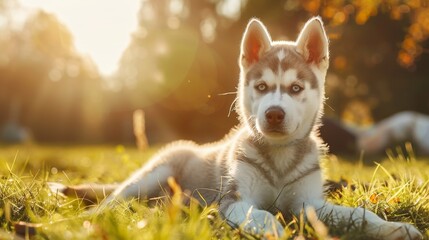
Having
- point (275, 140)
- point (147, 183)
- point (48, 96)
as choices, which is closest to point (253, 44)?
point (275, 140)

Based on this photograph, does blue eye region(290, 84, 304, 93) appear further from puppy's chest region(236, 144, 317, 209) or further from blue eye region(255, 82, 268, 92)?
puppy's chest region(236, 144, 317, 209)

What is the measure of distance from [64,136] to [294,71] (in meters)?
25.2

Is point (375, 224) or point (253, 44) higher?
point (253, 44)

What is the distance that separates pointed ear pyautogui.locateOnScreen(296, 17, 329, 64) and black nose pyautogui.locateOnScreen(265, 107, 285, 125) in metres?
0.76

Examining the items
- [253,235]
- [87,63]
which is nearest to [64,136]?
[87,63]

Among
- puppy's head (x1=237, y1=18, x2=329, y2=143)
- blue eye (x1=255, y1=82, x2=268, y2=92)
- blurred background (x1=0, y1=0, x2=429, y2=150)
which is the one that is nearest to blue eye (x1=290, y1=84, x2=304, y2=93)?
puppy's head (x1=237, y1=18, x2=329, y2=143)

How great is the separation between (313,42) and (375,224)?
5.60 ft

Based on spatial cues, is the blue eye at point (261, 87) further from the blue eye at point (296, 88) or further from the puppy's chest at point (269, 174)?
the puppy's chest at point (269, 174)

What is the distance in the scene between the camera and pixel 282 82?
4.06 metres

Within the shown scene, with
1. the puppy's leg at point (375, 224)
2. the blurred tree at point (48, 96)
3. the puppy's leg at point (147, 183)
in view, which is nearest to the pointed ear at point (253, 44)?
the puppy's leg at point (147, 183)

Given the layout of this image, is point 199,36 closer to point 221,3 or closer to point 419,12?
point 221,3

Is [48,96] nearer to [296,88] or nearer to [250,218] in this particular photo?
[296,88]

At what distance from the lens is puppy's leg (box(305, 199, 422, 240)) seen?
3.24 metres

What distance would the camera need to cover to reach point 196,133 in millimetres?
23766
